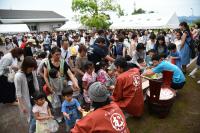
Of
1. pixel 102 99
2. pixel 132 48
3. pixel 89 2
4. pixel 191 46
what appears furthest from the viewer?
pixel 89 2

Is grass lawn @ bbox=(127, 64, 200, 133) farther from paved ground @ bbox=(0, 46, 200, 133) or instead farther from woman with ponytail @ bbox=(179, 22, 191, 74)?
woman with ponytail @ bbox=(179, 22, 191, 74)

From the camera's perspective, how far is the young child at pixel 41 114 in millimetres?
4055

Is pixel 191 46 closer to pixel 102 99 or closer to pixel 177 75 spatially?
pixel 177 75

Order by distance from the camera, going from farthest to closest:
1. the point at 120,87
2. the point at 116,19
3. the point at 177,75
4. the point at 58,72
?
the point at 116,19
the point at 177,75
the point at 58,72
the point at 120,87

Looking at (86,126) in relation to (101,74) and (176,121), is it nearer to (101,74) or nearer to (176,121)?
(101,74)

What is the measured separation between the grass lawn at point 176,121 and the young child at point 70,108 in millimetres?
1320

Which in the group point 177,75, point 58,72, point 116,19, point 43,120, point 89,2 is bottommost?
point 43,120

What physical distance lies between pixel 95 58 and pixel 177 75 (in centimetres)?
215

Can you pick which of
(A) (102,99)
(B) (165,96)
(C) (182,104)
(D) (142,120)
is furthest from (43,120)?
(C) (182,104)

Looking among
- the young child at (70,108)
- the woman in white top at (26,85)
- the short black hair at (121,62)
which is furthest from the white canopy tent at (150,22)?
the woman in white top at (26,85)

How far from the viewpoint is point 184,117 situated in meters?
5.25

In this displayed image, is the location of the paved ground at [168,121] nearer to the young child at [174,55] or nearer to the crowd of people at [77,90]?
the crowd of people at [77,90]

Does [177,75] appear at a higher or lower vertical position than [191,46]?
lower

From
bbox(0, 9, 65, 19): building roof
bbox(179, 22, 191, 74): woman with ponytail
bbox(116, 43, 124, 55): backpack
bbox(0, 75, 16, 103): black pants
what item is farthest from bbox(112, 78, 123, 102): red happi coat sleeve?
bbox(0, 9, 65, 19): building roof
